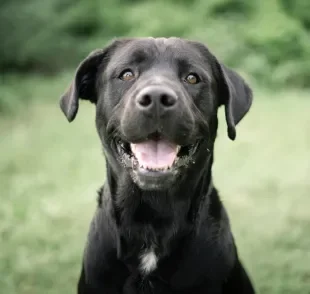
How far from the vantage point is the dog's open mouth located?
3012 mm

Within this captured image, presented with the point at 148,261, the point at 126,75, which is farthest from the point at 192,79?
the point at 148,261

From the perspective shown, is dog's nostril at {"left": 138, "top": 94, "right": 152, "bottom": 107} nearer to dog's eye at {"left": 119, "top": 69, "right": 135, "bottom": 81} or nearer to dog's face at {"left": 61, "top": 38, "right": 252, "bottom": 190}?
dog's face at {"left": 61, "top": 38, "right": 252, "bottom": 190}

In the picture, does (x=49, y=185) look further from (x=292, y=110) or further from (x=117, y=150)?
(x=292, y=110)

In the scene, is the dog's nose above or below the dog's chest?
above

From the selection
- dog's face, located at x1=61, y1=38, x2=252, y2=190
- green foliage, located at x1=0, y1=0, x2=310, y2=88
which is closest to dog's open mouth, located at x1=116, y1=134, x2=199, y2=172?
dog's face, located at x1=61, y1=38, x2=252, y2=190

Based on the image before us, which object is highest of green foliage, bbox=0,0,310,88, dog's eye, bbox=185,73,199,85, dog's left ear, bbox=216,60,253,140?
dog's eye, bbox=185,73,199,85

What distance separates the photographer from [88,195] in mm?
6500

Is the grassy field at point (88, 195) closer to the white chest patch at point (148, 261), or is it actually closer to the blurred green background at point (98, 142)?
the blurred green background at point (98, 142)

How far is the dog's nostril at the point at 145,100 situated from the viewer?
9.19 feet

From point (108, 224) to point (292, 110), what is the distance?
787 centimetres

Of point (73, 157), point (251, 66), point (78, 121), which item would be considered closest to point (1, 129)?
point (78, 121)

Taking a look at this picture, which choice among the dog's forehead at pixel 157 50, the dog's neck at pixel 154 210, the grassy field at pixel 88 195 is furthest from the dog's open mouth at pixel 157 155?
the grassy field at pixel 88 195

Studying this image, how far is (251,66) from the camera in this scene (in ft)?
45.1

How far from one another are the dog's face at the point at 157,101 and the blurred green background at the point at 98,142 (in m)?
1.75
